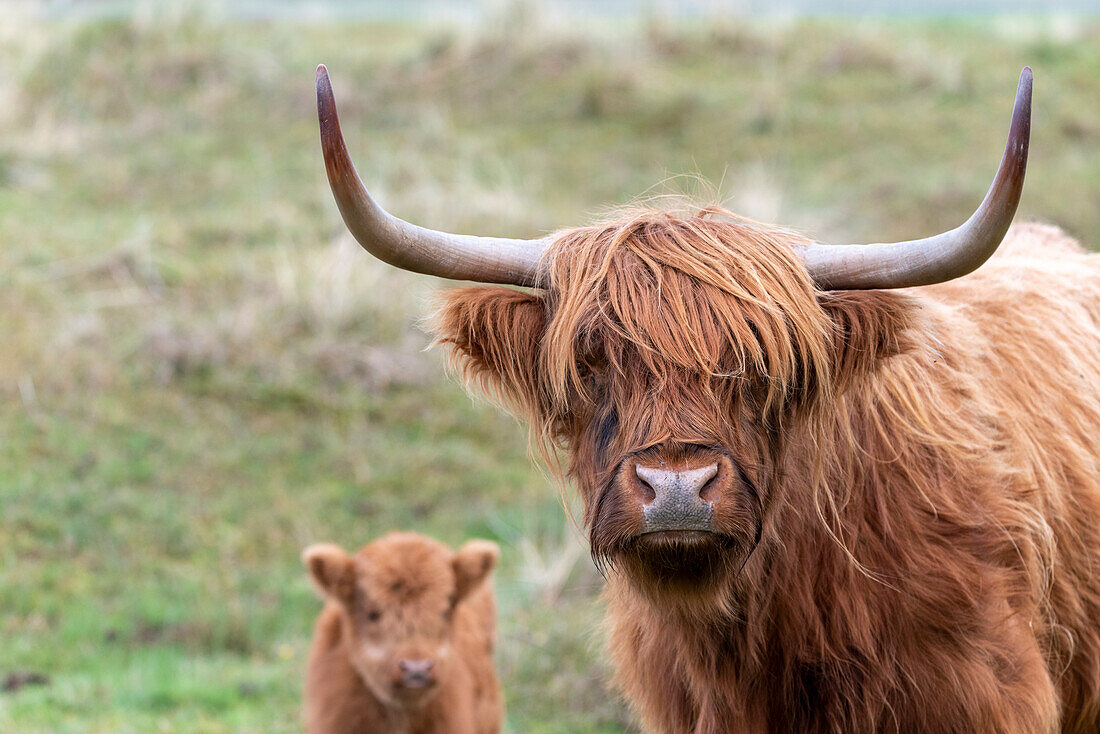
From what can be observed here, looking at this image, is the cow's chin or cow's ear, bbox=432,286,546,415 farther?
cow's ear, bbox=432,286,546,415

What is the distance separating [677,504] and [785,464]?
560mm

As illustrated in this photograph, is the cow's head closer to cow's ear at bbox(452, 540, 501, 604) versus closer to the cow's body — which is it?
the cow's body

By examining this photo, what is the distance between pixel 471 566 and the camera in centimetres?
595

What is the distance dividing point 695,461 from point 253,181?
1066cm

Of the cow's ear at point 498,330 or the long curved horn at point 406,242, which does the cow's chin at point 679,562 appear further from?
Answer: the long curved horn at point 406,242

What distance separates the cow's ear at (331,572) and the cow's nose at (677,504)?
3276 millimetres

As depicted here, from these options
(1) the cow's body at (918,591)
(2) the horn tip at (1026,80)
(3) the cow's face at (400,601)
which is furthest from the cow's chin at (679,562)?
(3) the cow's face at (400,601)

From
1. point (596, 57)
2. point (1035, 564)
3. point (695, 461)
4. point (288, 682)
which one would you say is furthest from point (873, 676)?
point (596, 57)

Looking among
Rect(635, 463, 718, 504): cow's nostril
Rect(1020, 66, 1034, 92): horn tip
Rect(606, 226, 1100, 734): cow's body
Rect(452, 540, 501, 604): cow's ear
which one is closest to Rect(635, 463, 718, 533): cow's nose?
Rect(635, 463, 718, 504): cow's nostril

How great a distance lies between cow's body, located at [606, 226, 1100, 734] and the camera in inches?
127

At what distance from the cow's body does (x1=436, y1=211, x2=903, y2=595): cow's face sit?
0.71 feet

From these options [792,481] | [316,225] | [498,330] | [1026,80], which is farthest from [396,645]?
[316,225]

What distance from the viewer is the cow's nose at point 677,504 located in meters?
2.75

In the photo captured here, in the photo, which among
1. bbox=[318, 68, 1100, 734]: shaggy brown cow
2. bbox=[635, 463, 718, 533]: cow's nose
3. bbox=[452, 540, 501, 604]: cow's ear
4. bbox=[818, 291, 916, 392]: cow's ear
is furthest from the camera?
bbox=[452, 540, 501, 604]: cow's ear
